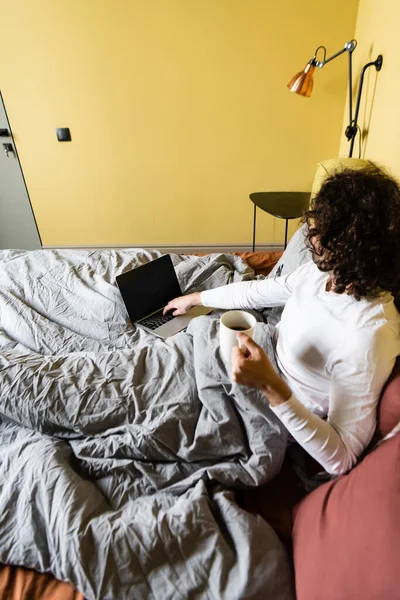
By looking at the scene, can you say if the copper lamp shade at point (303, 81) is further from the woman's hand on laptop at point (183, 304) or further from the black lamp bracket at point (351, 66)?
the woman's hand on laptop at point (183, 304)

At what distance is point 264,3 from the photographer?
84.0 inches

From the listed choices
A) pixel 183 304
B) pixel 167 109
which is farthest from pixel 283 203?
pixel 183 304

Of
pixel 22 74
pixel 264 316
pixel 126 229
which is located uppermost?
pixel 22 74

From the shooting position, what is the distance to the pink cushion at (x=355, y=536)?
0.50 metres

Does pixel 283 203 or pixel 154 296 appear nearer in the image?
pixel 154 296

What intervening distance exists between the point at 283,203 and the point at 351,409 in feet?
5.79

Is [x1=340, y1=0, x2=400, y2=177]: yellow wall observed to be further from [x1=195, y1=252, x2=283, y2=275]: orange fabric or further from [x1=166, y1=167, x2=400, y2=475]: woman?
[x1=166, y1=167, x2=400, y2=475]: woman

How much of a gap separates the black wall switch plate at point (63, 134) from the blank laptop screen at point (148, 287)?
1.68 meters

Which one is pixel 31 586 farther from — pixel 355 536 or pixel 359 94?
pixel 359 94

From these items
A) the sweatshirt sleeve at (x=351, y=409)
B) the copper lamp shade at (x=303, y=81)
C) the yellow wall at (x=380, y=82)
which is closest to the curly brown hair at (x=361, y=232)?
the sweatshirt sleeve at (x=351, y=409)

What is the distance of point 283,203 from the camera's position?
7.43 feet

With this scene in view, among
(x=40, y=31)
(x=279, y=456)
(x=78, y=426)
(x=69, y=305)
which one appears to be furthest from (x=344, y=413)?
(x=40, y=31)

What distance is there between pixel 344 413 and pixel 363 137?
1.76 metres

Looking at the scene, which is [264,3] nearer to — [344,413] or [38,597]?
[344,413]
